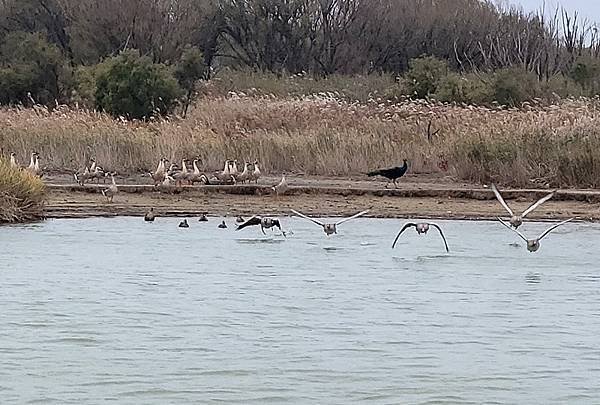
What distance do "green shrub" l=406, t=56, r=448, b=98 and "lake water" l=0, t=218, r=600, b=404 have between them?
49.4 ft

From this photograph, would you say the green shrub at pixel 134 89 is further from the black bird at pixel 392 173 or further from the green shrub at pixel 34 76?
the black bird at pixel 392 173

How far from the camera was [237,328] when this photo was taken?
12.4 metres

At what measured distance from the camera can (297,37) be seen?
4875 centimetres

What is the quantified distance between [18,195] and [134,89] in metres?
10.9

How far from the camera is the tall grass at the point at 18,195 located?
18.9 metres

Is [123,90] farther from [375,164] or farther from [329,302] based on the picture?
[329,302]

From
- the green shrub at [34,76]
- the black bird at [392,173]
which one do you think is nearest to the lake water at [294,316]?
the black bird at [392,173]

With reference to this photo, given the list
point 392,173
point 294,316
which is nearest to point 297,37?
point 392,173

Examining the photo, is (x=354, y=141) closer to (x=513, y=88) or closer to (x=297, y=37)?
(x=513, y=88)

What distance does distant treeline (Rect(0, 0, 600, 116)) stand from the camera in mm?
40688

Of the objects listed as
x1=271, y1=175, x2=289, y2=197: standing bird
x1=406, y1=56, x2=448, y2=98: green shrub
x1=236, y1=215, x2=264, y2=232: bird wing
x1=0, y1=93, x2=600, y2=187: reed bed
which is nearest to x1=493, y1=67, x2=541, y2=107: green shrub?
x1=406, y1=56, x2=448, y2=98: green shrub

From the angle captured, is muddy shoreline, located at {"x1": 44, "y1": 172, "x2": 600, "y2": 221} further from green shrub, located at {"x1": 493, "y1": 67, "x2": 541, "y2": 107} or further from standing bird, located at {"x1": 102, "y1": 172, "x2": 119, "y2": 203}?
green shrub, located at {"x1": 493, "y1": 67, "x2": 541, "y2": 107}

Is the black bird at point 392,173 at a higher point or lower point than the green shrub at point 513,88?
lower

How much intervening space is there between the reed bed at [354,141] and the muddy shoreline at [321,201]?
2.91 ft
